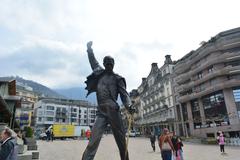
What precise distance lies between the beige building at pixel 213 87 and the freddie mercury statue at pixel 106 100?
3206 cm

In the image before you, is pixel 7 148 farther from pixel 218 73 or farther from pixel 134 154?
pixel 218 73

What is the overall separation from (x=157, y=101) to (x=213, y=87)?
2298cm

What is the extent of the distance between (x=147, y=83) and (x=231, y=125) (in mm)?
37664

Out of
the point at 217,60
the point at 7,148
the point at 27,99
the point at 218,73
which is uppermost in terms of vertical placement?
the point at 27,99

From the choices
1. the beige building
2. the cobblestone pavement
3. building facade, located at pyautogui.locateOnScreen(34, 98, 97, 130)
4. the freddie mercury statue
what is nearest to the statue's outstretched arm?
the freddie mercury statue

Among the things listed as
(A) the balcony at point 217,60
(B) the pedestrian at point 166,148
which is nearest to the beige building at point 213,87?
(A) the balcony at point 217,60

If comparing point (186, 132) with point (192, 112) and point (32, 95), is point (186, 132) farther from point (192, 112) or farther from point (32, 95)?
point (32, 95)

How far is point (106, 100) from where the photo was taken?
16.4ft

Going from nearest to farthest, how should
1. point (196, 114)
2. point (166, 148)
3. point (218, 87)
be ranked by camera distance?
1. point (166, 148)
2. point (218, 87)
3. point (196, 114)

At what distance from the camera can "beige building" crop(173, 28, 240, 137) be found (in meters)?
33.2

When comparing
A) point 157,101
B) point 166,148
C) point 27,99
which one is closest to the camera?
point 166,148

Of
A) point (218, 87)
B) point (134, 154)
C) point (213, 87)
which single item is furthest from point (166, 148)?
point (213, 87)

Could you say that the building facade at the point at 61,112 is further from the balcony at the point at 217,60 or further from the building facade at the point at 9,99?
the building facade at the point at 9,99

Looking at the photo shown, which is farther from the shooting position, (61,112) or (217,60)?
(61,112)
